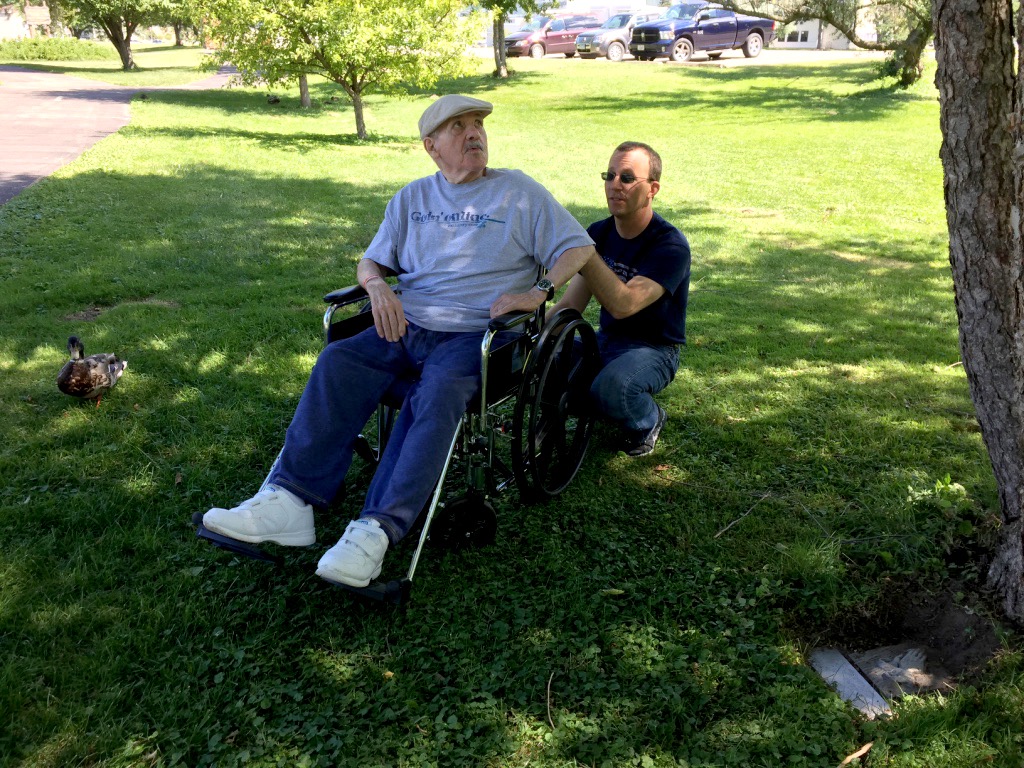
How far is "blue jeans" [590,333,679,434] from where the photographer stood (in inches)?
132

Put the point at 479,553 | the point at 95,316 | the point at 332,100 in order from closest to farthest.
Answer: the point at 479,553
the point at 95,316
the point at 332,100

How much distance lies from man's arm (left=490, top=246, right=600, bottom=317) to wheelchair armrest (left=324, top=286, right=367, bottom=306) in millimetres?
528

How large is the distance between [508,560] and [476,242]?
1161mm

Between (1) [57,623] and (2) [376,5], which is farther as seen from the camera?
(2) [376,5]

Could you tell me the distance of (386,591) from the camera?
97.4 inches

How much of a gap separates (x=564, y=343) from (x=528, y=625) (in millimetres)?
1072

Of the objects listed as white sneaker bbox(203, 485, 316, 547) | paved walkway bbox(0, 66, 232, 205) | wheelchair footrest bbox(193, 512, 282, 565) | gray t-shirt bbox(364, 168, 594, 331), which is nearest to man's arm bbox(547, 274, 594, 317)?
gray t-shirt bbox(364, 168, 594, 331)

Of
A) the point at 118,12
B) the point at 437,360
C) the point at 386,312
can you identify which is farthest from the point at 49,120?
the point at 118,12

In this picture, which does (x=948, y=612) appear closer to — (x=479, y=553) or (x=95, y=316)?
(x=479, y=553)

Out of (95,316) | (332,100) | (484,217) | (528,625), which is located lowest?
(528,625)

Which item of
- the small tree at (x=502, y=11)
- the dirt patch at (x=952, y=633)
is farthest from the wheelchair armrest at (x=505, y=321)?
the small tree at (x=502, y=11)

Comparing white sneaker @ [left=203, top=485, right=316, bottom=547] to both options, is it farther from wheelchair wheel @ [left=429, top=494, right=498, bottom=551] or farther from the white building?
the white building

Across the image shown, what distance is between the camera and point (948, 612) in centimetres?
258

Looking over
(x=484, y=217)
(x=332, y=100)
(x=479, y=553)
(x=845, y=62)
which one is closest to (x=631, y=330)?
(x=484, y=217)
